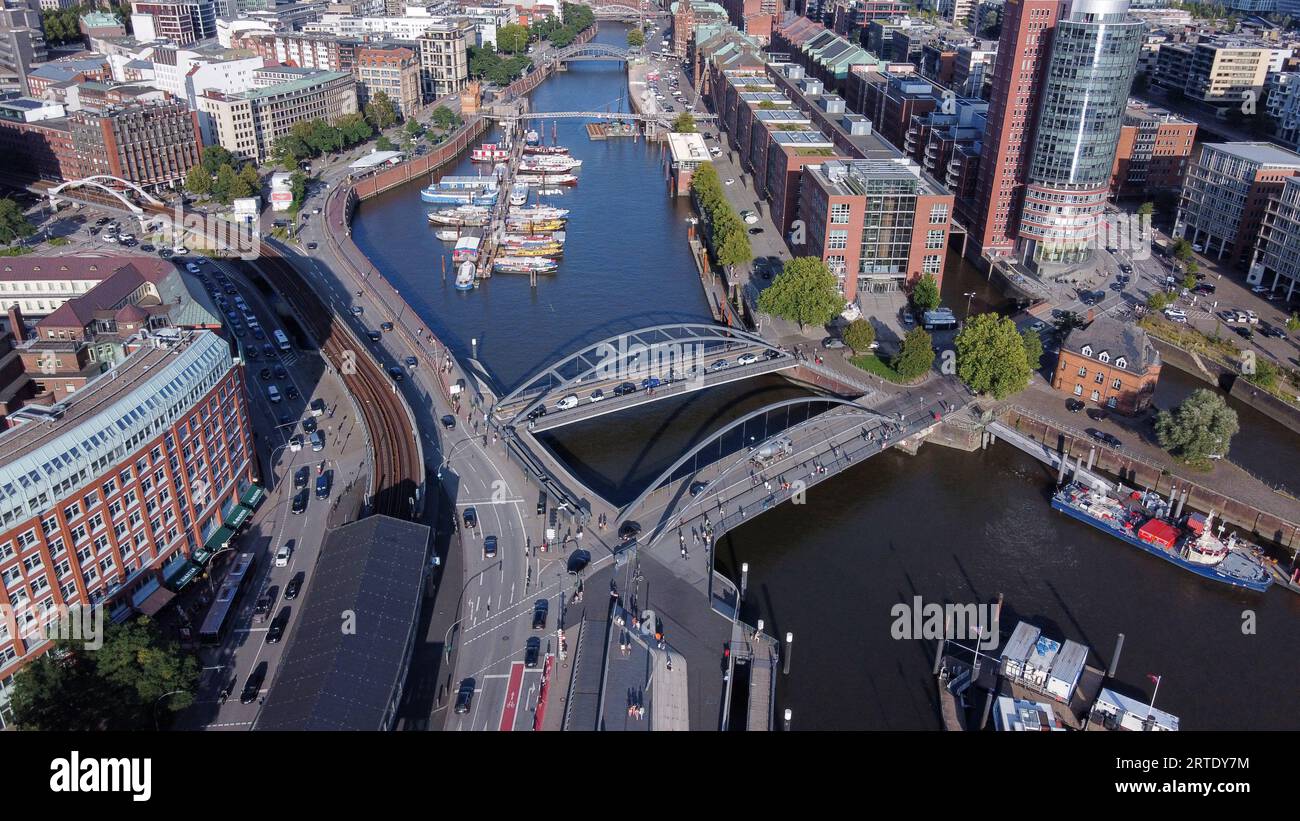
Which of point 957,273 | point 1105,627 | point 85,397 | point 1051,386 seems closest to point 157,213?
point 85,397

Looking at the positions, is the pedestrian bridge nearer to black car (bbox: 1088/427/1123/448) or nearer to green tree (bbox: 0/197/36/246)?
black car (bbox: 1088/427/1123/448)

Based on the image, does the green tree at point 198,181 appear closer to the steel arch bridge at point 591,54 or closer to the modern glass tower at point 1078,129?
the modern glass tower at point 1078,129

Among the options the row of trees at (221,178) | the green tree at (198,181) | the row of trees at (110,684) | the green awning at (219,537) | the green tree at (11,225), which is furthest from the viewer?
the green tree at (198,181)

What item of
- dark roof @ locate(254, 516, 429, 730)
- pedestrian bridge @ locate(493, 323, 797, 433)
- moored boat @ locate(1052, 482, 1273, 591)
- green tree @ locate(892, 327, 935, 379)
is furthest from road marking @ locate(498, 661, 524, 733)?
green tree @ locate(892, 327, 935, 379)

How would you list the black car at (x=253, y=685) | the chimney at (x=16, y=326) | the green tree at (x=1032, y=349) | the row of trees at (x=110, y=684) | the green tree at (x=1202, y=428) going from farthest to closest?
the green tree at (x=1032, y=349), the green tree at (x=1202, y=428), the chimney at (x=16, y=326), the black car at (x=253, y=685), the row of trees at (x=110, y=684)

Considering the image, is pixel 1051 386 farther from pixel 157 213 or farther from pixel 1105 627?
pixel 157 213

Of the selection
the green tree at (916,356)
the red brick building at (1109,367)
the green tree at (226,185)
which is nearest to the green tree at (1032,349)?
the red brick building at (1109,367)
